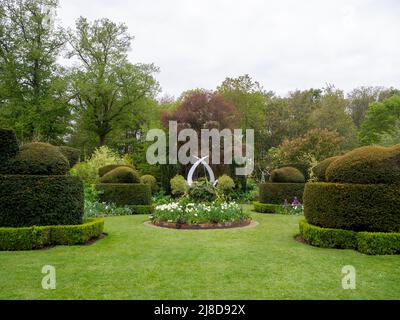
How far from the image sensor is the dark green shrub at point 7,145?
814 centimetres

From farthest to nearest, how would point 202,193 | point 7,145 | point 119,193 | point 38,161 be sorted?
point 119,193
point 202,193
point 38,161
point 7,145

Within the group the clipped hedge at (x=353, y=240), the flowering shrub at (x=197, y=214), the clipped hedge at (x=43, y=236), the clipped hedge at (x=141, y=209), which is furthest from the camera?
the clipped hedge at (x=141, y=209)

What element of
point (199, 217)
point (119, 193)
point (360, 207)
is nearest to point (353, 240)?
point (360, 207)

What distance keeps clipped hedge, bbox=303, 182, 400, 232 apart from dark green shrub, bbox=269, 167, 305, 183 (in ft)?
27.5

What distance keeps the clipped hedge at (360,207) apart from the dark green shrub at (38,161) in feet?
21.6

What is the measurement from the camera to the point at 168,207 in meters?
12.0

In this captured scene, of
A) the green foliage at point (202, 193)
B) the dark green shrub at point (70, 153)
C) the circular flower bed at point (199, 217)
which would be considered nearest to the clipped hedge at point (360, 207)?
the circular flower bed at point (199, 217)

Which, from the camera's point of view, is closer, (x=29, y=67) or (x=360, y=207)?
(x=360, y=207)

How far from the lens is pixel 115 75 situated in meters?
28.3

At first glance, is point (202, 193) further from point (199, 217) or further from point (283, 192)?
point (283, 192)

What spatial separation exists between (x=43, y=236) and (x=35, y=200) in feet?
2.88

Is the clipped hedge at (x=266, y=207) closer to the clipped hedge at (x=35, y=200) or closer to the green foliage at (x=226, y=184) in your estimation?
the green foliage at (x=226, y=184)
